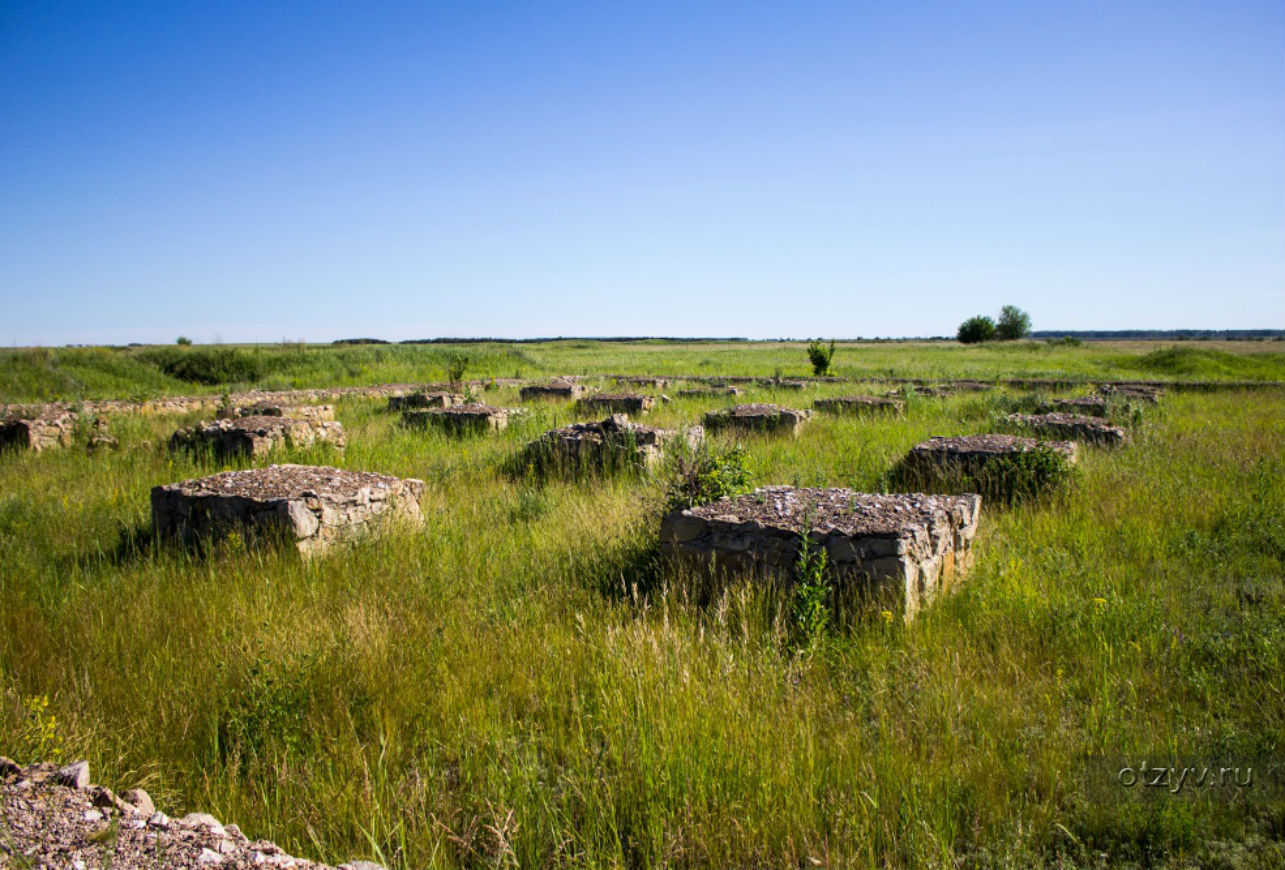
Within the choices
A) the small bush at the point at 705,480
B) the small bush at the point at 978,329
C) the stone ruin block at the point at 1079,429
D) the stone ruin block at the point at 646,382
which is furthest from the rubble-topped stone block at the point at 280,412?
the small bush at the point at 978,329

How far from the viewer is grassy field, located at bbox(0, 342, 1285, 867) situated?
92.8 inches

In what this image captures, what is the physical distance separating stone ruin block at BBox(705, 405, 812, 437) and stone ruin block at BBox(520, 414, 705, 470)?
2136 millimetres

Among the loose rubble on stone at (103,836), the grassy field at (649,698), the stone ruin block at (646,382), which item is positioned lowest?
the grassy field at (649,698)

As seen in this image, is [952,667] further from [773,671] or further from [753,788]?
[753,788]

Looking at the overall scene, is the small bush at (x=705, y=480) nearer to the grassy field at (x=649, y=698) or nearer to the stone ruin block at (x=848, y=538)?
the grassy field at (x=649, y=698)

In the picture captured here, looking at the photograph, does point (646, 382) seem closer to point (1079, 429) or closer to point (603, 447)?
point (603, 447)

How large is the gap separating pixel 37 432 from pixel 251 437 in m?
4.16

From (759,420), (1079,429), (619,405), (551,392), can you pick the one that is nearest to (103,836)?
(759,420)

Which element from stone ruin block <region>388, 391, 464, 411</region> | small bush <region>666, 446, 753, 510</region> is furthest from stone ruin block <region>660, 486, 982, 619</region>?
stone ruin block <region>388, 391, 464, 411</region>

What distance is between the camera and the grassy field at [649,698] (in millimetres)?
2357

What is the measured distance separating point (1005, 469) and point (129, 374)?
27.5m

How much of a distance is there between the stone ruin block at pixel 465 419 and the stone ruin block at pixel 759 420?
360 cm

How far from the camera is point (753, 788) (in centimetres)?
246

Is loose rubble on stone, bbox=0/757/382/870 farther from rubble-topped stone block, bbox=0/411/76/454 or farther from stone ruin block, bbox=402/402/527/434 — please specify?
rubble-topped stone block, bbox=0/411/76/454
